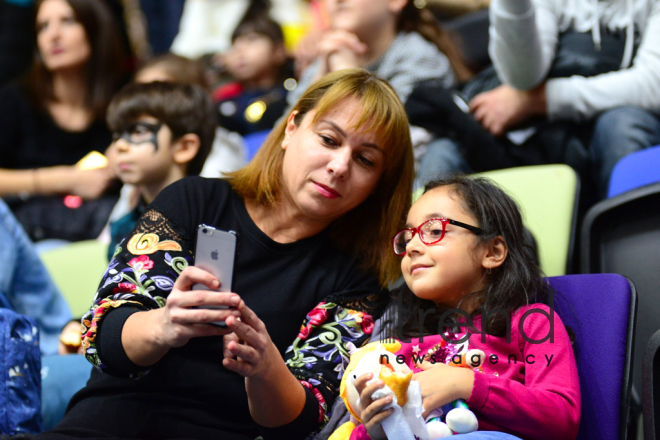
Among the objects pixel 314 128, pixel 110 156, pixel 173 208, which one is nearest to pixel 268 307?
pixel 173 208

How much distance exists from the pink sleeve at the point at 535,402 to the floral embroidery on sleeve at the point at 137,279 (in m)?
0.58

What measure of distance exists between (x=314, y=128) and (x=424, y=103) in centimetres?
79

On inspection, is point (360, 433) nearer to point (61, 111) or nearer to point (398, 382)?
point (398, 382)

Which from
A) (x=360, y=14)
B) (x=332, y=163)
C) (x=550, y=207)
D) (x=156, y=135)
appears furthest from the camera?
(x=360, y=14)

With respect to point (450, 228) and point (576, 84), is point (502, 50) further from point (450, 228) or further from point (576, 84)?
point (450, 228)

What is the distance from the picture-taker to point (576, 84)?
1.93 meters

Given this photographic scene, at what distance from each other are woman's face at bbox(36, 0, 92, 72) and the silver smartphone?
2.14 m

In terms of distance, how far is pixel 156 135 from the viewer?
1854mm

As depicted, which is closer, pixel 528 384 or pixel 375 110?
pixel 528 384

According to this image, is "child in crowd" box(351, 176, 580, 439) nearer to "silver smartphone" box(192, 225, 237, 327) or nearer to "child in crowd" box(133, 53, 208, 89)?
"silver smartphone" box(192, 225, 237, 327)

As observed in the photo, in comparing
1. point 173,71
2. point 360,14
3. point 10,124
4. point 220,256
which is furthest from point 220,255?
point 10,124

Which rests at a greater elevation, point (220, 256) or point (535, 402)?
point (220, 256)

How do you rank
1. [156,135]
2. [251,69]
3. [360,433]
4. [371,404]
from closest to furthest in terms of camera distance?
[371,404]
[360,433]
[156,135]
[251,69]

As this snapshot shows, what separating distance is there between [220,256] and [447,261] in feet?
1.45
